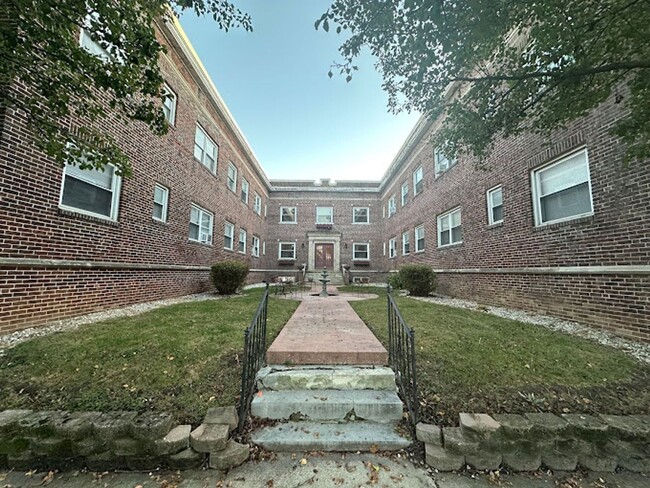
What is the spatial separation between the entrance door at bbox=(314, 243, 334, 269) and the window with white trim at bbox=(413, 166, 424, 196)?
328 inches

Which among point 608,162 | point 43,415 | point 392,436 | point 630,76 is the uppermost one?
point 630,76

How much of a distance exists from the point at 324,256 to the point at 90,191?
15.6 m

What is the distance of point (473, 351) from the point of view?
3615 mm

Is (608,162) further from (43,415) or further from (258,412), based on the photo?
(43,415)

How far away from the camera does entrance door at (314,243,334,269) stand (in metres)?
20.2

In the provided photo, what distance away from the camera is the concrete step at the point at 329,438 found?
223 centimetres

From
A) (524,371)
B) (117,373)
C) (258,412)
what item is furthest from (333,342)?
(117,373)

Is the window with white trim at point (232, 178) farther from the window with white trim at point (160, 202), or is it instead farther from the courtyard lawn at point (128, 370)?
the courtyard lawn at point (128, 370)

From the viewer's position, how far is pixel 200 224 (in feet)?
34.6

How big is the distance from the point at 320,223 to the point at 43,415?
18801 millimetres

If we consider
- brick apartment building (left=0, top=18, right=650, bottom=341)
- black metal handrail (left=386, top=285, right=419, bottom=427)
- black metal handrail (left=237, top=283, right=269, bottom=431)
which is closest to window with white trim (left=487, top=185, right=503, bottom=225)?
brick apartment building (left=0, top=18, right=650, bottom=341)

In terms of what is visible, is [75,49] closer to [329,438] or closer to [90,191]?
[90,191]

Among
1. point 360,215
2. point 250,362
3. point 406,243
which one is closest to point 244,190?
point 360,215

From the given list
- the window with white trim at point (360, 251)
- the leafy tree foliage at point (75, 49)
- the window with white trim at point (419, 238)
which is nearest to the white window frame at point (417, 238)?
the window with white trim at point (419, 238)
